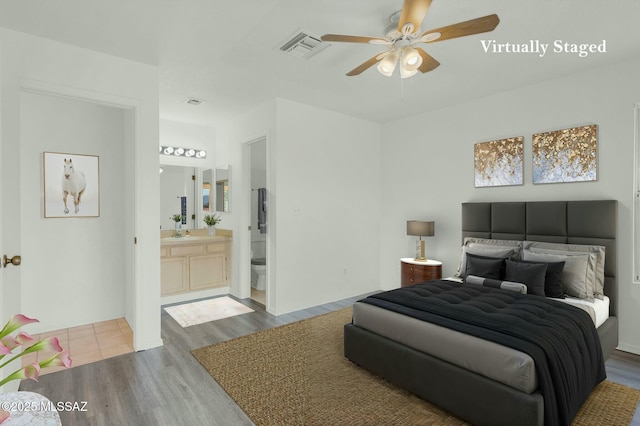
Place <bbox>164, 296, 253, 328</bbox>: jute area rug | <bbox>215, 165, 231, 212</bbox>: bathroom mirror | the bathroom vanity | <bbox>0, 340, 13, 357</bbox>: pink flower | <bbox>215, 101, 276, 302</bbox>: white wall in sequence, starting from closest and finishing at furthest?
<bbox>0, 340, 13, 357</bbox>: pink flower < <bbox>164, 296, 253, 328</bbox>: jute area rug < the bathroom vanity < <bbox>215, 101, 276, 302</bbox>: white wall < <bbox>215, 165, 231, 212</bbox>: bathroom mirror

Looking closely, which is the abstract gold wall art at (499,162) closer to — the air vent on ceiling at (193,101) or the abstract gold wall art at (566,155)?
the abstract gold wall art at (566,155)

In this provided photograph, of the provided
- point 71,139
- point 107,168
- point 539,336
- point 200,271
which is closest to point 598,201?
point 539,336

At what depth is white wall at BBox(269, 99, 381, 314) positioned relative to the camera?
441 centimetres

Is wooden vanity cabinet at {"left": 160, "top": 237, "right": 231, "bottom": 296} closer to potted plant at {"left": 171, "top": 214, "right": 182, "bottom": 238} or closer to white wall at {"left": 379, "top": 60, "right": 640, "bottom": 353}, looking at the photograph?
potted plant at {"left": 171, "top": 214, "right": 182, "bottom": 238}

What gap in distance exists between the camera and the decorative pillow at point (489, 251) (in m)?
3.61

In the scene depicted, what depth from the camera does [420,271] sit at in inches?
175

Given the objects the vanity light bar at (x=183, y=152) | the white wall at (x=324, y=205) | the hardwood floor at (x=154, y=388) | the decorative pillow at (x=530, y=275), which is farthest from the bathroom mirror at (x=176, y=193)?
the decorative pillow at (x=530, y=275)

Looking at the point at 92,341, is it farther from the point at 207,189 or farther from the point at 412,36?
the point at 412,36

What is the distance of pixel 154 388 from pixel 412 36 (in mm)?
3237

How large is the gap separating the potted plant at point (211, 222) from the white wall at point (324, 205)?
1544mm

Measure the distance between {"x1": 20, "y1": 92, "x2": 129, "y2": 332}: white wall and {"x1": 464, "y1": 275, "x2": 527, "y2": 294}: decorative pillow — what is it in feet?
13.2

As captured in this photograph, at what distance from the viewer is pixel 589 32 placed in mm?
2756

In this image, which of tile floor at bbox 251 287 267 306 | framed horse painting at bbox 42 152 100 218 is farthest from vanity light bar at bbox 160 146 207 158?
tile floor at bbox 251 287 267 306

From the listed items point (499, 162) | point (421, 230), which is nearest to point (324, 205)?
point (421, 230)
